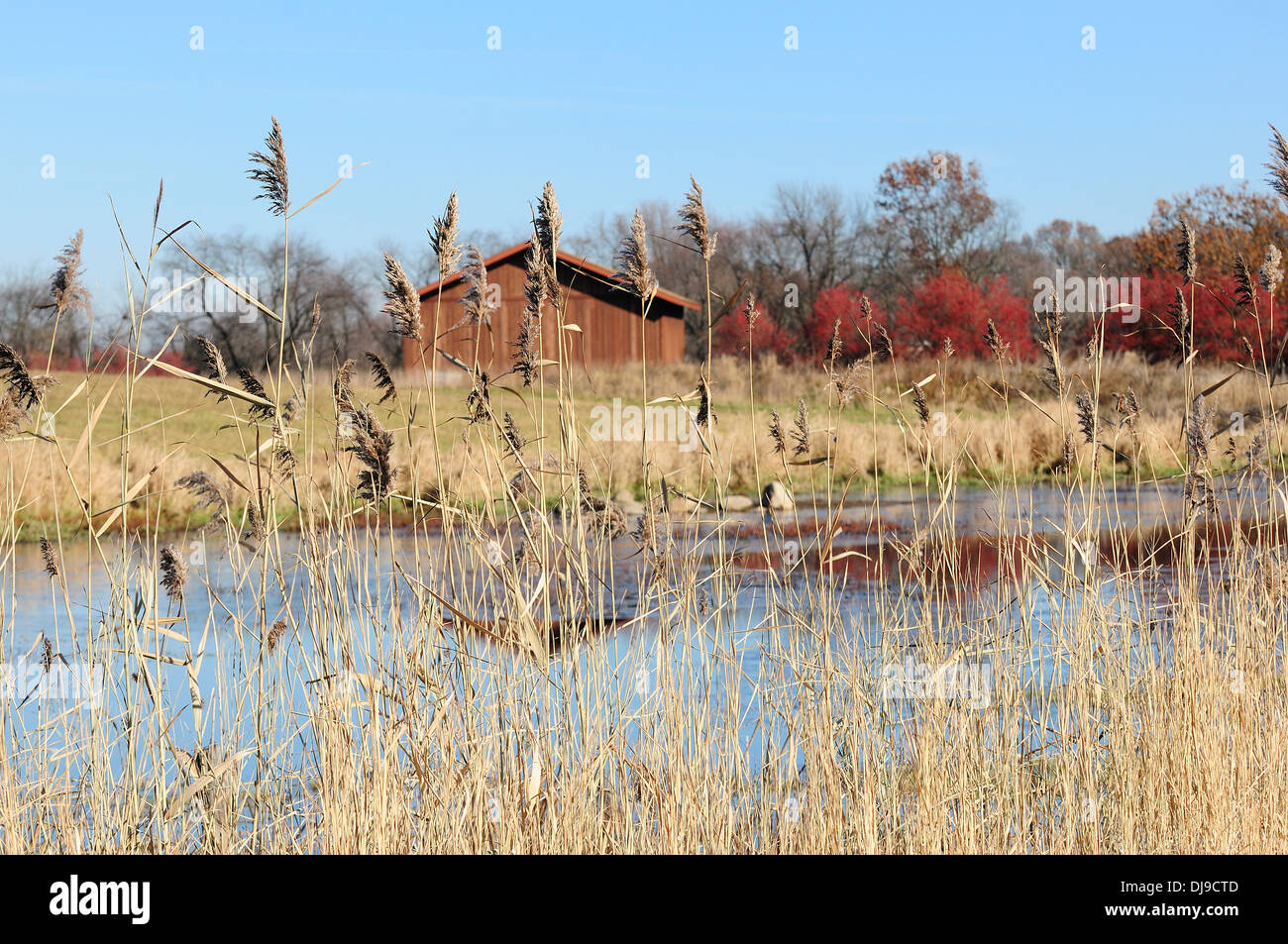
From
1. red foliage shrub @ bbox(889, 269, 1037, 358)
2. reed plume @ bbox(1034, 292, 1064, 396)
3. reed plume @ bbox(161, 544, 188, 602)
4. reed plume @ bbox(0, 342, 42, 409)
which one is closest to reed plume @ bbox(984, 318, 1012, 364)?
reed plume @ bbox(1034, 292, 1064, 396)

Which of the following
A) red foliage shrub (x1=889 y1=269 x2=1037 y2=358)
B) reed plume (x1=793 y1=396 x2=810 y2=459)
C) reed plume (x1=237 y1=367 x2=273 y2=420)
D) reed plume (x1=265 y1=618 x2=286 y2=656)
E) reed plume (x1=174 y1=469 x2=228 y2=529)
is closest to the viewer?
reed plume (x1=237 y1=367 x2=273 y2=420)

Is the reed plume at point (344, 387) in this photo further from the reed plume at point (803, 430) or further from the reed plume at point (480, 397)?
the reed plume at point (803, 430)

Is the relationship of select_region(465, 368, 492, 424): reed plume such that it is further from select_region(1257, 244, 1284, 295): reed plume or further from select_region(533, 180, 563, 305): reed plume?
select_region(1257, 244, 1284, 295): reed plume

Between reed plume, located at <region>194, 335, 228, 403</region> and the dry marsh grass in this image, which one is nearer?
reed plume, located at <region>194, 335, 228, 403</region>

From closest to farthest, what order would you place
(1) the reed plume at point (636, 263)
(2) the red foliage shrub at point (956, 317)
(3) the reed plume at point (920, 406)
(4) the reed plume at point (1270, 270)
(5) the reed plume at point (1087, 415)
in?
(1) the reed plume at point (636, 263), (3) the reed plume at point (920, 406), (5) the reed plume at point (1087, 415), (4) the reed plume at point (1270, 270), (2) the red foliage shrub at point (956, 317)

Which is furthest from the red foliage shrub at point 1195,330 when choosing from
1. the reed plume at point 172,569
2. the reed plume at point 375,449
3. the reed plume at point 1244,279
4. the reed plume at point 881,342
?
the reed plume at point 172,569

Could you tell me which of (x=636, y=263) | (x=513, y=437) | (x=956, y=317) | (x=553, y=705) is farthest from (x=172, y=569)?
(x=956, y=317)

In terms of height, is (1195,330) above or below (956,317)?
below

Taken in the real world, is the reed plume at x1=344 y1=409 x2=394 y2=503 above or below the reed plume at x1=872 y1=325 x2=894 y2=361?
below

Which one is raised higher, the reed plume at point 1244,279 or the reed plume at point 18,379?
the reed plume at point 1244,279

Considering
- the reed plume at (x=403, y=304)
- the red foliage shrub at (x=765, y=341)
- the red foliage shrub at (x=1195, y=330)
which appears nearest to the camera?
the reed plume at (x=403, y=304)

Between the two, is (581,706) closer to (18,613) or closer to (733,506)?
(18,613)

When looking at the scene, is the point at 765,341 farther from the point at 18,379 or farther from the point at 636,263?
the point at 18,379
